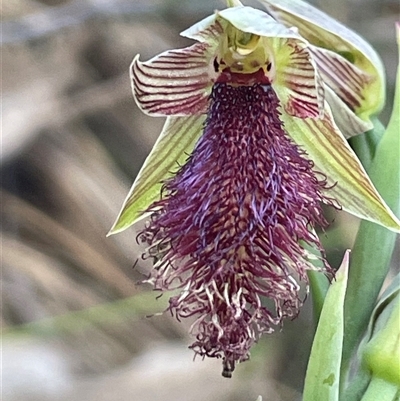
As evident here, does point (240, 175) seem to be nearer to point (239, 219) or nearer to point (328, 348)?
point (239, 219)

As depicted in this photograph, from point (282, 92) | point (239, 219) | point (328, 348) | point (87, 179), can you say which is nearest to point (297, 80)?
point (282, 92)

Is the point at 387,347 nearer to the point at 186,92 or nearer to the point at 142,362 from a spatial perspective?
the point at 186,92

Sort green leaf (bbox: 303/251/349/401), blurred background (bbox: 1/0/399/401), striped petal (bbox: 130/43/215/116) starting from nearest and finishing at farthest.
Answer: green leaf (bbox: 303/251/349/401), striped petal (bbox: 130/43/215/116), blurred background (bbox: 1/0/399/401)

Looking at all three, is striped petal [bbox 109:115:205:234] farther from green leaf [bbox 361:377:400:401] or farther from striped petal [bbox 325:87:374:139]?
green leaf [bbox 361:377:400:401]

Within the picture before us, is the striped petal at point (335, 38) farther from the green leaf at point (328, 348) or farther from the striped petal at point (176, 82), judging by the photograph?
the green leaf at point (328, 348)

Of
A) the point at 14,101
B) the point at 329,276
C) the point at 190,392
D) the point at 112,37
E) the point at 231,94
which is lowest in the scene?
the point at 190,392

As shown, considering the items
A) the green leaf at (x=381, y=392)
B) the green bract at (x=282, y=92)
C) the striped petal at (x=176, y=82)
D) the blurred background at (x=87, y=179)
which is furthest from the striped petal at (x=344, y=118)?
the blurred background at (x=87, y=179)

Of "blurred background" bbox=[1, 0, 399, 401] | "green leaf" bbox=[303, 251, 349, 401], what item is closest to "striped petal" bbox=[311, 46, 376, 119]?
"green leaf" bbox=[303, 251, 349, 401]

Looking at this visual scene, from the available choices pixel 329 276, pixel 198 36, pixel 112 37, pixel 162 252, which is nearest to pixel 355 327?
pixel 329 276
